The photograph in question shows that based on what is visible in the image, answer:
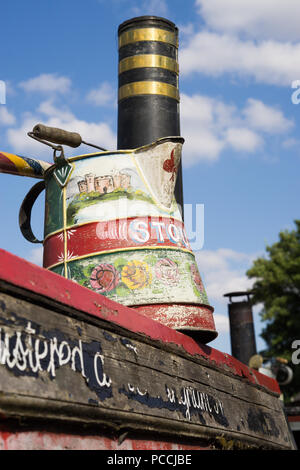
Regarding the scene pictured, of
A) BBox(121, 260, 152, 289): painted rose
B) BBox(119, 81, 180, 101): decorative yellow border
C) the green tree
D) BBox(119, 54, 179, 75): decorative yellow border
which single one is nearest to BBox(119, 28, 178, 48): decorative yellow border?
BBox(119, 54, 179, 75): decorative yellow border

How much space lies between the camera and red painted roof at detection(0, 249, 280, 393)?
1979mm

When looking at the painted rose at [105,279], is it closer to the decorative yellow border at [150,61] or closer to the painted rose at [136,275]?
the painted rose at [136,275]

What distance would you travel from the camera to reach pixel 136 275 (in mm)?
3229

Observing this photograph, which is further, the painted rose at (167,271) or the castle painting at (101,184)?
the castle painting at (101,184)

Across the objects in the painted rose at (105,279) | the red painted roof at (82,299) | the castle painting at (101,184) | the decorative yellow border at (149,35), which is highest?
the decorative yellow border at (149,35)

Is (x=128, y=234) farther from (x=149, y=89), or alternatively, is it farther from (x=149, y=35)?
(x=149, y=35)

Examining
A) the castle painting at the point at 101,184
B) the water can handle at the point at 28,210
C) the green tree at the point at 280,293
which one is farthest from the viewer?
the green tree at the point at 280,293

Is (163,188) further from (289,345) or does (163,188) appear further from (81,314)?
(289,345)

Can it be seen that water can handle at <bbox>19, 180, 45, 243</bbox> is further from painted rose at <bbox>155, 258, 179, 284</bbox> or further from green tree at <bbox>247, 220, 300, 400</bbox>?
green tree at <bbox>247, 220, 300, 400</bbox>

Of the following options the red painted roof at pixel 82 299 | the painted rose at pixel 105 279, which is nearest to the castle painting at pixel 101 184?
the painted rose at pixel 105 279

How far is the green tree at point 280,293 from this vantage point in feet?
63.5

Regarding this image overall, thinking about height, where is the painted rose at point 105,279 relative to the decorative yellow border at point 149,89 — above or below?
below

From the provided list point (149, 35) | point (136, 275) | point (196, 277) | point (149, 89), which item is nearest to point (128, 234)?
point (136, 275)

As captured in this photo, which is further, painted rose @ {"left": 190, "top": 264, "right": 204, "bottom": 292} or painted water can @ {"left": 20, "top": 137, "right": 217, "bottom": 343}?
painted rose @ {"left": 190, "top": 264, "right": 204, "bottom": 292}
